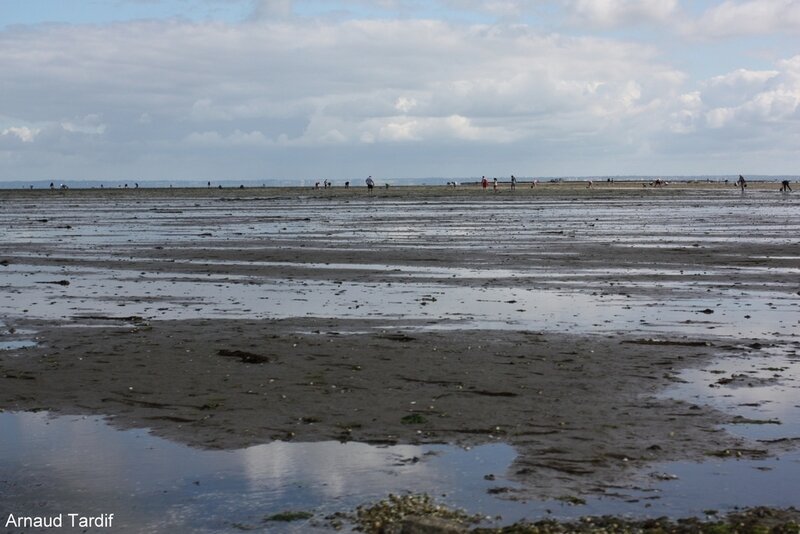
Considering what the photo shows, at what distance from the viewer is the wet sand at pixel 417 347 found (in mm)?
10734

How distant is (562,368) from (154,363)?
568cm

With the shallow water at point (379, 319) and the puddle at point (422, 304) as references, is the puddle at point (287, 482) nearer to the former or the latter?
the shallow water at point (379, 319)

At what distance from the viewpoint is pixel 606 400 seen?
12102mm

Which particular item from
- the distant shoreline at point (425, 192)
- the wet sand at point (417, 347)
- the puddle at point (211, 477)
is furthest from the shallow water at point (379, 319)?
the distant shoreline at point (425, 192)

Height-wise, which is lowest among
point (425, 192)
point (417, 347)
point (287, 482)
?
point (287, 482)

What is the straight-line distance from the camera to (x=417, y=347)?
1549 cm

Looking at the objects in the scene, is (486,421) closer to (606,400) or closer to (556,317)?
(606,400)

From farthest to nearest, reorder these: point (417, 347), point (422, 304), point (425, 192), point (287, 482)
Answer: point (425, 192), point (422, 304), point (417, 347), point (287, 482)

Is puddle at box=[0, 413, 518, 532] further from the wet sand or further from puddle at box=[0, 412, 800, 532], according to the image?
the wet sand

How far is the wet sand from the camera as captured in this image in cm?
1073

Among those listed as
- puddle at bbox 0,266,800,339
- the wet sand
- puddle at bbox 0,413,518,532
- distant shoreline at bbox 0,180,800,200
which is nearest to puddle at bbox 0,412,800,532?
puddle at bbox 0,413,518,532

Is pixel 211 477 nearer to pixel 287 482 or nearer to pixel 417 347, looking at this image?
pixel 287 482

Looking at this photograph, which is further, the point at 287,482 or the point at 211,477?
the point at 211,477

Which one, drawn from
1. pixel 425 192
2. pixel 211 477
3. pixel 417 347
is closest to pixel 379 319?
pixel 417 347
